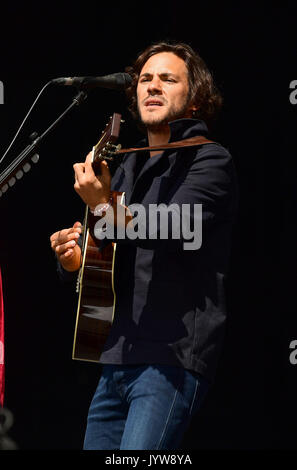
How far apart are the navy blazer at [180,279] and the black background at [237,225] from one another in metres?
1.46

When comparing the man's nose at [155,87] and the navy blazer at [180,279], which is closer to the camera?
the navy blazer at [180,279]

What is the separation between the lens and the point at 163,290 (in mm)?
2018

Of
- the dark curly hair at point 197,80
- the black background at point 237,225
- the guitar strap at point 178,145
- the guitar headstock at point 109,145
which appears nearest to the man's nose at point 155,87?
the dark curly hair at point 197,80

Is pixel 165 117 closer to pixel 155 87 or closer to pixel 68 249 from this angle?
pixel 155 87

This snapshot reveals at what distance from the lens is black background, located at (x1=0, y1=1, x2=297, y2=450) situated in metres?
3.50

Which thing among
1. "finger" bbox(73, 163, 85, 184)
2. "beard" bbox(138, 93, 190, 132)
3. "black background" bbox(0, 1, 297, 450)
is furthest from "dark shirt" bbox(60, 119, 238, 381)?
"black background" bbox(0, 1, 297, 450)

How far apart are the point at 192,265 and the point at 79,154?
171 cm

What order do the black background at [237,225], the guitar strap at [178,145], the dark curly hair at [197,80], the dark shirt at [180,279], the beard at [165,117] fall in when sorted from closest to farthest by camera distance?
the dark shirt at [180,279], the guitar strap at [178,145], the beard at [165,117], the dark curly hair at [197,80], the black background at [237,225]

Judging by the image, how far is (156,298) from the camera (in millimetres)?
2020

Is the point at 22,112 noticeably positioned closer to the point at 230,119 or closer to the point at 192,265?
the point at 230,119

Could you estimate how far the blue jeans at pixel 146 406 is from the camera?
190 centimetres

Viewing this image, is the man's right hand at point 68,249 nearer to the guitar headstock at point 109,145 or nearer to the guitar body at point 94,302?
the guitar body at point 94,302

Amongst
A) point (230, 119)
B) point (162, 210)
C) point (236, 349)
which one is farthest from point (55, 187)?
point (162, 210)

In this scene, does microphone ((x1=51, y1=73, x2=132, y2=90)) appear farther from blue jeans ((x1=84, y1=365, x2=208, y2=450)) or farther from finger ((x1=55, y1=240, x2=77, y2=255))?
blue jeans ((x1=84, y1=365, x2=208, y2=450))
